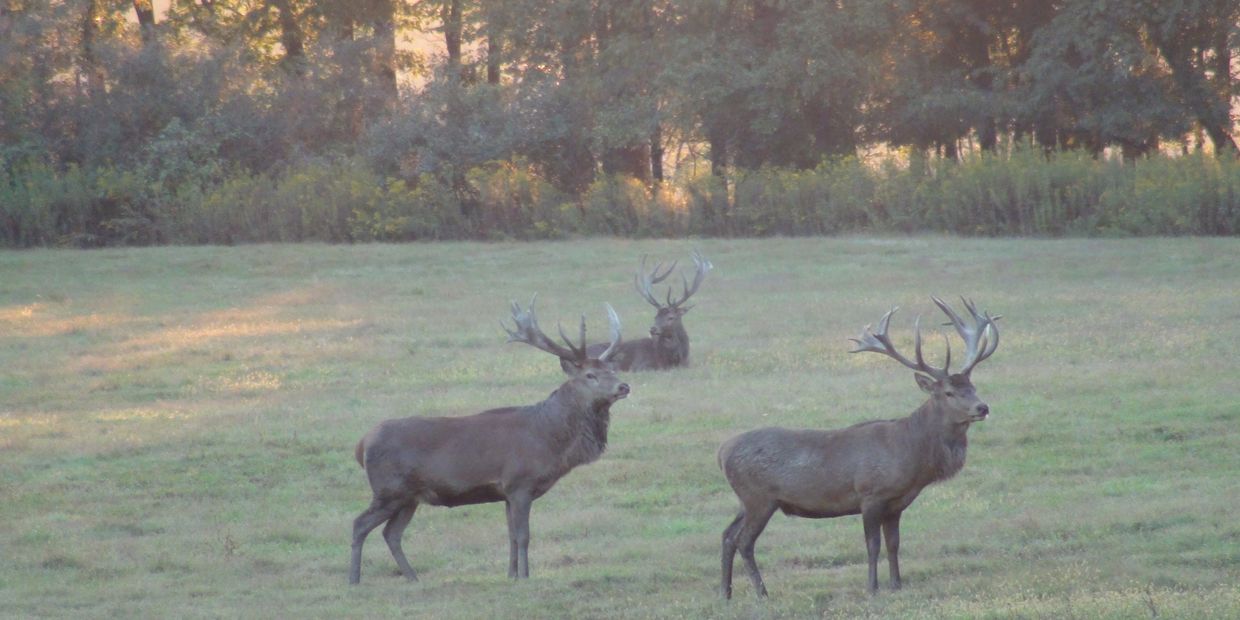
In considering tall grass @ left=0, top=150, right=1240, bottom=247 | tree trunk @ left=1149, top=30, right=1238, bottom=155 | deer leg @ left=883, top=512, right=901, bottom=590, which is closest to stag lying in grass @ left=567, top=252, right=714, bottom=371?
deer leg @ left=883, top=512, right=901, bottom=590

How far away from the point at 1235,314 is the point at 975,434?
27.4 feet

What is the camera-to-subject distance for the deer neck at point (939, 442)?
8.66 meters

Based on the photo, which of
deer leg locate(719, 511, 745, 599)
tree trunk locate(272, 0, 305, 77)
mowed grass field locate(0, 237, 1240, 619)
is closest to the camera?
deer leg locate(719, 511, 745, 599)

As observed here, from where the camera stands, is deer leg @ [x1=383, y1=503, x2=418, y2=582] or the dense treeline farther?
the dense treeline

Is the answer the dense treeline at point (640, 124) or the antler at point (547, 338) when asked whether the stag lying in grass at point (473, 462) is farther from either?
the dense treeline at point (640, 124)

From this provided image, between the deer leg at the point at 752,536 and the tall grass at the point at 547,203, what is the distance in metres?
24.1

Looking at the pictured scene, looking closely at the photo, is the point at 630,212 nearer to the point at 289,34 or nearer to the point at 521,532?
the point at 289,34

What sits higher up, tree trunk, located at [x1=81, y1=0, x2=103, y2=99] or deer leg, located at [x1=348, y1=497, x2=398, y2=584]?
tree trunk, located at [x1=81, y1=0, x2=103, y2=99]

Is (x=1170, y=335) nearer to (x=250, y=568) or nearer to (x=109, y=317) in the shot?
(x=250, y=568)

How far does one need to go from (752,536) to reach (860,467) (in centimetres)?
71

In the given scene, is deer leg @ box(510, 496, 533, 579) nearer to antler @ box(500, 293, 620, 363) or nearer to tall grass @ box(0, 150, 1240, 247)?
antler @ box(500, 293, 620, 363)

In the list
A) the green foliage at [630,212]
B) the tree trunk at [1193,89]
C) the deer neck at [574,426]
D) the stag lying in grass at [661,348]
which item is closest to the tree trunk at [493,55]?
the green foliage at [630,212]

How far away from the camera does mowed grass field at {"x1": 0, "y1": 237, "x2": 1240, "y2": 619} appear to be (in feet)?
29.7

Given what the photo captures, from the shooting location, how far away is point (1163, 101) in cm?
3491
